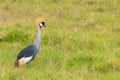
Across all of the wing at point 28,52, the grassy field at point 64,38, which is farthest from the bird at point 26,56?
the grassy field at point 64,38

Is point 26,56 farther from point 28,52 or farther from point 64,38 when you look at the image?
point 64,38

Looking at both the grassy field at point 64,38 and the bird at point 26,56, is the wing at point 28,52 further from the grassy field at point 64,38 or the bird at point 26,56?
the grassy field at point 64,38

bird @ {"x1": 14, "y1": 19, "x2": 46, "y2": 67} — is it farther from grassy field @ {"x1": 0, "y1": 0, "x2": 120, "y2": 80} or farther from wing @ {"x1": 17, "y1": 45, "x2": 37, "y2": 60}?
grassy field @ {"x1": 0, "y1": 0, "x2": 120, "y2": 80}

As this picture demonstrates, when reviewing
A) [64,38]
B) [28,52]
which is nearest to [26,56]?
[28,52]

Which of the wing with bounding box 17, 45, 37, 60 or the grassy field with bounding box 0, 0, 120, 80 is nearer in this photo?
the grassy field with bounding box 0, 0, 120, 80

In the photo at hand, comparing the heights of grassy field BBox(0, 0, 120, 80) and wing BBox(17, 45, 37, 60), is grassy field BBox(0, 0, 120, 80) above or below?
below

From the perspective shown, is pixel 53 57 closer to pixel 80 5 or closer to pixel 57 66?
pixel 57 66

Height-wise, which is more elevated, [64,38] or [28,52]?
[28,52]

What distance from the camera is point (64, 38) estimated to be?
8188mm

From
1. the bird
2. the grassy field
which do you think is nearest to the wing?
the bird

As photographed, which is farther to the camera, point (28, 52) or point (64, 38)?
point (64, 38)

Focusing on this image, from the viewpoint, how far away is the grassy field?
20.1 feet

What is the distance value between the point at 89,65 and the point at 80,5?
6029 millimetres

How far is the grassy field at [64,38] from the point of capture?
20.1ft
